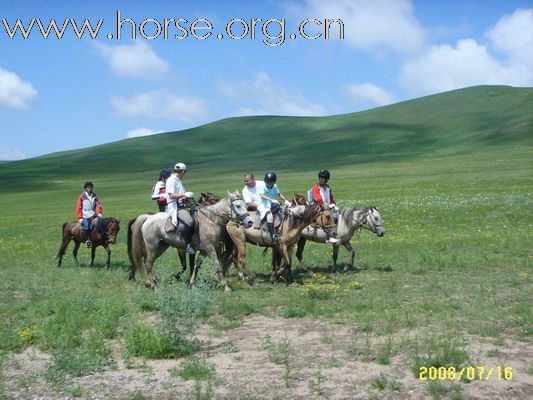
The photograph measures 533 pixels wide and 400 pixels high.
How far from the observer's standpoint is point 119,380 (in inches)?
348

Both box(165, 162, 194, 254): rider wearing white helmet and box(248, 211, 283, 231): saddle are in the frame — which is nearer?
box(165, 162, 194, 254): rider wearing white helmet

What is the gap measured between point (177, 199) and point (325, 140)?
364 feet

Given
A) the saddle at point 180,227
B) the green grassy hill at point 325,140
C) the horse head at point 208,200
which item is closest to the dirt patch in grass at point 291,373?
the saddle at point 180,227

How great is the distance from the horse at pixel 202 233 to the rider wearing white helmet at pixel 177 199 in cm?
28

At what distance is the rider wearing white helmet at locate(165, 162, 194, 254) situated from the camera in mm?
15414

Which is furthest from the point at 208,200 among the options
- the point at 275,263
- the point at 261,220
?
the point at 275,263

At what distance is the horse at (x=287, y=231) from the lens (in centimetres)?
1627

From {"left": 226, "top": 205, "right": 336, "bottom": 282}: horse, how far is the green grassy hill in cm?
6681

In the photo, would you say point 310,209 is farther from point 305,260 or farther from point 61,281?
point 61,281

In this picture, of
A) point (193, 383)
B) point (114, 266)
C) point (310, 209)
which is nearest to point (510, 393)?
point (193, 383)

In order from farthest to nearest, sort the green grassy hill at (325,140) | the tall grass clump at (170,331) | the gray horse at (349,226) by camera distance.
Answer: the green grassy hill at (325,140), the gray horse at (349,226), the tall grass clump at (170,331)

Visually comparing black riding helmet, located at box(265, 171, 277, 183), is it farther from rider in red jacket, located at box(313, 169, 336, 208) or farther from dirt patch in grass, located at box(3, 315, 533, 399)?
dirt patch in grass, located at box(3, 315, 533, 399)
